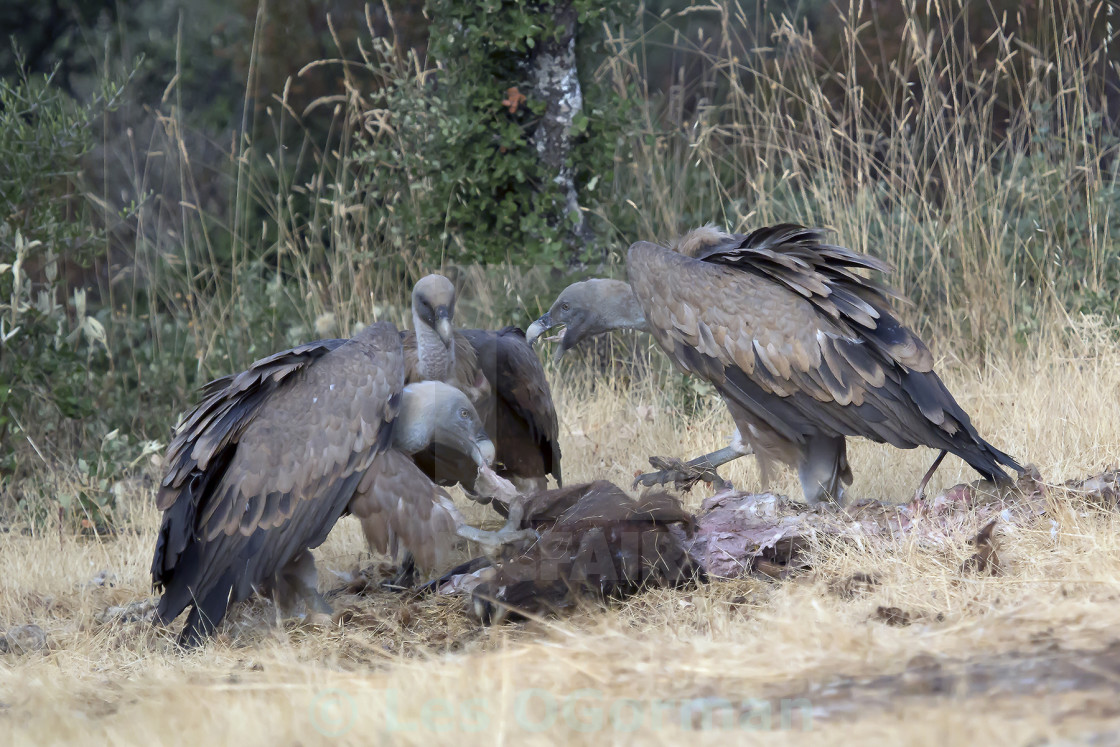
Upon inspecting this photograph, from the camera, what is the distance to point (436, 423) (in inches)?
161

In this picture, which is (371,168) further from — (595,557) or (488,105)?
(595,557)

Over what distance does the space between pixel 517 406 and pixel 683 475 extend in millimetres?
744

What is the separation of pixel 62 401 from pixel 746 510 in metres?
3.52

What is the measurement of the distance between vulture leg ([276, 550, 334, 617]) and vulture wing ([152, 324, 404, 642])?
0.82 feet

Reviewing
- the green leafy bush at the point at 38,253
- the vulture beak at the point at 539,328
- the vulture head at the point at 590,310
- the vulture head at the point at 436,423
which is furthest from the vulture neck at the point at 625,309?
the green leafy bush at the point at 38,253

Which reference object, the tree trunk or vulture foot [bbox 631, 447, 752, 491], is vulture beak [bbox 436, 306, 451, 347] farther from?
the tree trunk

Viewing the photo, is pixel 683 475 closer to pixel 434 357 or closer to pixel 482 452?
pixel 482 452

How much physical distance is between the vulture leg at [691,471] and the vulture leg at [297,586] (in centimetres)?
132

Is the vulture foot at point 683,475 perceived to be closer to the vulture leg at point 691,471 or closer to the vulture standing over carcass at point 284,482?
the vulture leg at point 691,471

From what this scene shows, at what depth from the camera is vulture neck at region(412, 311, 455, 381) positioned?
4340 millimetres

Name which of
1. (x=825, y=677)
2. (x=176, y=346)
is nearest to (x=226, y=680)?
(x=825, y=677)

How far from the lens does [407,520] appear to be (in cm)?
380

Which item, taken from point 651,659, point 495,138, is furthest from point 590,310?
point 651,659

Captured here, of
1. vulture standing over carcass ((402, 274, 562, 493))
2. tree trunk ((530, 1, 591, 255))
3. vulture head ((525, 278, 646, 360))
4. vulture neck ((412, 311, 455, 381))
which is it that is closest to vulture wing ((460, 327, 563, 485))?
vulture standing over carcass ((402, 274, 562, 493))
